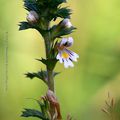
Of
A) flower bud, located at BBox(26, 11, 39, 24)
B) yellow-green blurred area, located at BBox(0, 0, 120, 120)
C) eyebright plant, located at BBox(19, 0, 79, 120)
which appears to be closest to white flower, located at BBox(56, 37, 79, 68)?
eyebright plant, located at BBox(19, 0, 79, 120)

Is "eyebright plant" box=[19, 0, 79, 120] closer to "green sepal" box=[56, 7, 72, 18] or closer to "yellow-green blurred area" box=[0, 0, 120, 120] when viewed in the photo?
"green sepal" box=[56, 7, 72, 18]

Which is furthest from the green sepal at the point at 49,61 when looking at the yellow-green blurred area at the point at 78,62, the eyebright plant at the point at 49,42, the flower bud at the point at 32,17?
the yellow-green blurred area at the point at 78,62

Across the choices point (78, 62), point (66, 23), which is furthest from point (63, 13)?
point (78, 62)

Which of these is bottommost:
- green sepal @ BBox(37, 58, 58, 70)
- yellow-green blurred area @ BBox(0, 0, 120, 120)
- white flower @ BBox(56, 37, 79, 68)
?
yellow-green blurred area @ BBox(0, 0, 120, 120)

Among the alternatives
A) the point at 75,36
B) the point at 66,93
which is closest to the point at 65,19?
the point at 66,93

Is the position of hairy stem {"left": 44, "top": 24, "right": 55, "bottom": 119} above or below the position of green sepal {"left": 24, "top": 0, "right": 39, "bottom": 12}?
below

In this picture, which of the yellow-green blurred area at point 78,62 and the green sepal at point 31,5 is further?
the yellow-green blurred area at point 78,62

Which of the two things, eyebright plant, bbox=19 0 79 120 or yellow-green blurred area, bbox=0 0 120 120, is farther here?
yellow-green blurred area, bbox=0 0 120 120

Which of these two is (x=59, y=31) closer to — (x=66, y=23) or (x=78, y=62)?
(x=66, y=23)

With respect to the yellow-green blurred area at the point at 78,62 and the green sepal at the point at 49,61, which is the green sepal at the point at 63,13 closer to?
the green sepal at the point at 49,61

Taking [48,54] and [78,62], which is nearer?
[48,54]
